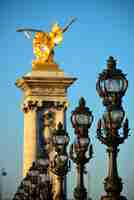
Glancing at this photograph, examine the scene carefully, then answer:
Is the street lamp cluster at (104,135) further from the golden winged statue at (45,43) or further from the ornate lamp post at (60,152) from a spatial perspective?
the golden winged statue at (45,43)

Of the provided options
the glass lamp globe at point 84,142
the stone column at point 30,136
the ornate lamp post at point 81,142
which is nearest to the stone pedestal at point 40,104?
the stone column at point 30,136

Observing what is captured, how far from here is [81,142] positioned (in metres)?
30.1

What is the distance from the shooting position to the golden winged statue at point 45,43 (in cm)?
7656

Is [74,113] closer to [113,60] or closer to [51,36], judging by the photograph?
[113,60]

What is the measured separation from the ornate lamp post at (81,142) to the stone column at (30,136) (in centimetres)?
4080

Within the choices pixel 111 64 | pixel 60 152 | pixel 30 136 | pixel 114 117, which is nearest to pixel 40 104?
pixel 30 136

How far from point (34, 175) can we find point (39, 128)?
85.0 feet

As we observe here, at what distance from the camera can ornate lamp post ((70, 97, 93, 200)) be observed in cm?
2944

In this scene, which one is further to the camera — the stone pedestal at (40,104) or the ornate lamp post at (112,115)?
the stone pedestal at (40,104)

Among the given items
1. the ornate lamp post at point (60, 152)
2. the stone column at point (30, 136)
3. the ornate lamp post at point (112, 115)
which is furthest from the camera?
the stone column at point (30, 136)

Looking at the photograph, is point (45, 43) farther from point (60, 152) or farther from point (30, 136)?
point (60, 152)

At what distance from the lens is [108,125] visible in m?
25.0

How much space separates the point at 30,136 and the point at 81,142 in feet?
140

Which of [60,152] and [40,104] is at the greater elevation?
[40,104]
